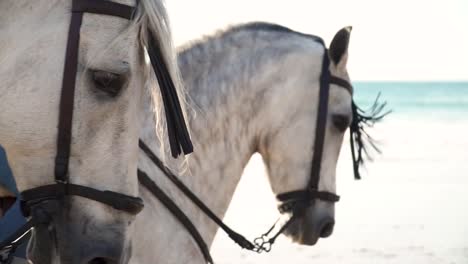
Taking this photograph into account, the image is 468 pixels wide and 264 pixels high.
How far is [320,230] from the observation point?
3.64 metres

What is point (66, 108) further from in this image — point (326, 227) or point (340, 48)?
point (326, 227)

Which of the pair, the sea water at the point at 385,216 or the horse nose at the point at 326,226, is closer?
the horse nose at the point at 326,226

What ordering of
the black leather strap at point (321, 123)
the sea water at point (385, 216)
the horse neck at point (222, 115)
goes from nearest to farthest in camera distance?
the horse neck at point (222, 115)
the black leather strap at point (321, 123)
the sea water at point (385, 216)

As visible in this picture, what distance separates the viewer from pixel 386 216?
409 inches

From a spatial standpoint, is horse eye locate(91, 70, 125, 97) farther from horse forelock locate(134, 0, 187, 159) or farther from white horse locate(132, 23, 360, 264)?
white horse locate(132, 23, 360, 264)

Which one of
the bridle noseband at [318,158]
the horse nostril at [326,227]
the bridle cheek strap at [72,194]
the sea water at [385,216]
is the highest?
the bridle cheek strap at [72,194]

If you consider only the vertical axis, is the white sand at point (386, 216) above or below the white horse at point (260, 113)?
below

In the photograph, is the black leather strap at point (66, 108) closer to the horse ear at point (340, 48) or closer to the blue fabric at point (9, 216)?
the blue fabric at point (9, 216)

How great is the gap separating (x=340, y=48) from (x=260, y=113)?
0.49m

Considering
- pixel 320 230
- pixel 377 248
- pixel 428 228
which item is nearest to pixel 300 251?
pixel 377 248

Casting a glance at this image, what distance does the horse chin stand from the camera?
142 inches

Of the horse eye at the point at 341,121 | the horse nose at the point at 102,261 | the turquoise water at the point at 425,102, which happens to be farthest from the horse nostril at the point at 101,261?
the turquoise water at the point at 425,102

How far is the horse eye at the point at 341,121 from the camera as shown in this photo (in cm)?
354

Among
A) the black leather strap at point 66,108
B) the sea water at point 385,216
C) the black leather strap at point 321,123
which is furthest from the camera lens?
the sea water at point 385,216
